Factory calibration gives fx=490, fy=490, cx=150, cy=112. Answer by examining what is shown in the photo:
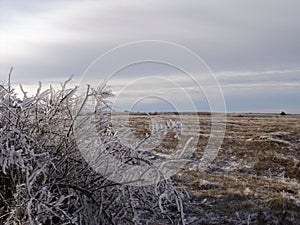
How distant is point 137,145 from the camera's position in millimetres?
5016

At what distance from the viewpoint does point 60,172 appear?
4754 mm

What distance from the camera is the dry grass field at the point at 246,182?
851cm

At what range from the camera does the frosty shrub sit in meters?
4.48

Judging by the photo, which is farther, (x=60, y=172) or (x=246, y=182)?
(x=246, y=182)

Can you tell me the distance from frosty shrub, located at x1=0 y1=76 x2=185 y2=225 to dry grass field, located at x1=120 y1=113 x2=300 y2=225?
0.78 metres

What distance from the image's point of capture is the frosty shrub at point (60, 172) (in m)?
4.48

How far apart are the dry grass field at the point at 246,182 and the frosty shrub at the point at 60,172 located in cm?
78

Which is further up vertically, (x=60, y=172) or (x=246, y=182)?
(x=60, y=172)

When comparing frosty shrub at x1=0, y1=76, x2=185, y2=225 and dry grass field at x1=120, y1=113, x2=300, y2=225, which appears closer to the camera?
frosty shrub at x1=0, y1=76, x2=185, y2=225

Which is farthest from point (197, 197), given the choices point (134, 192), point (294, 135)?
point (294, 135)

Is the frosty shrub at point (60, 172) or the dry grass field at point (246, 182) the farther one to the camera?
the dry grass field at point (246, 182)

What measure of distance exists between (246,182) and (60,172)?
7921 mm

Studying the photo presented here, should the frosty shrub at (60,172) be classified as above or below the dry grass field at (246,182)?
above

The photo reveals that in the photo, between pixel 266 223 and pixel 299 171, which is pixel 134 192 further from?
pixel 299 171
